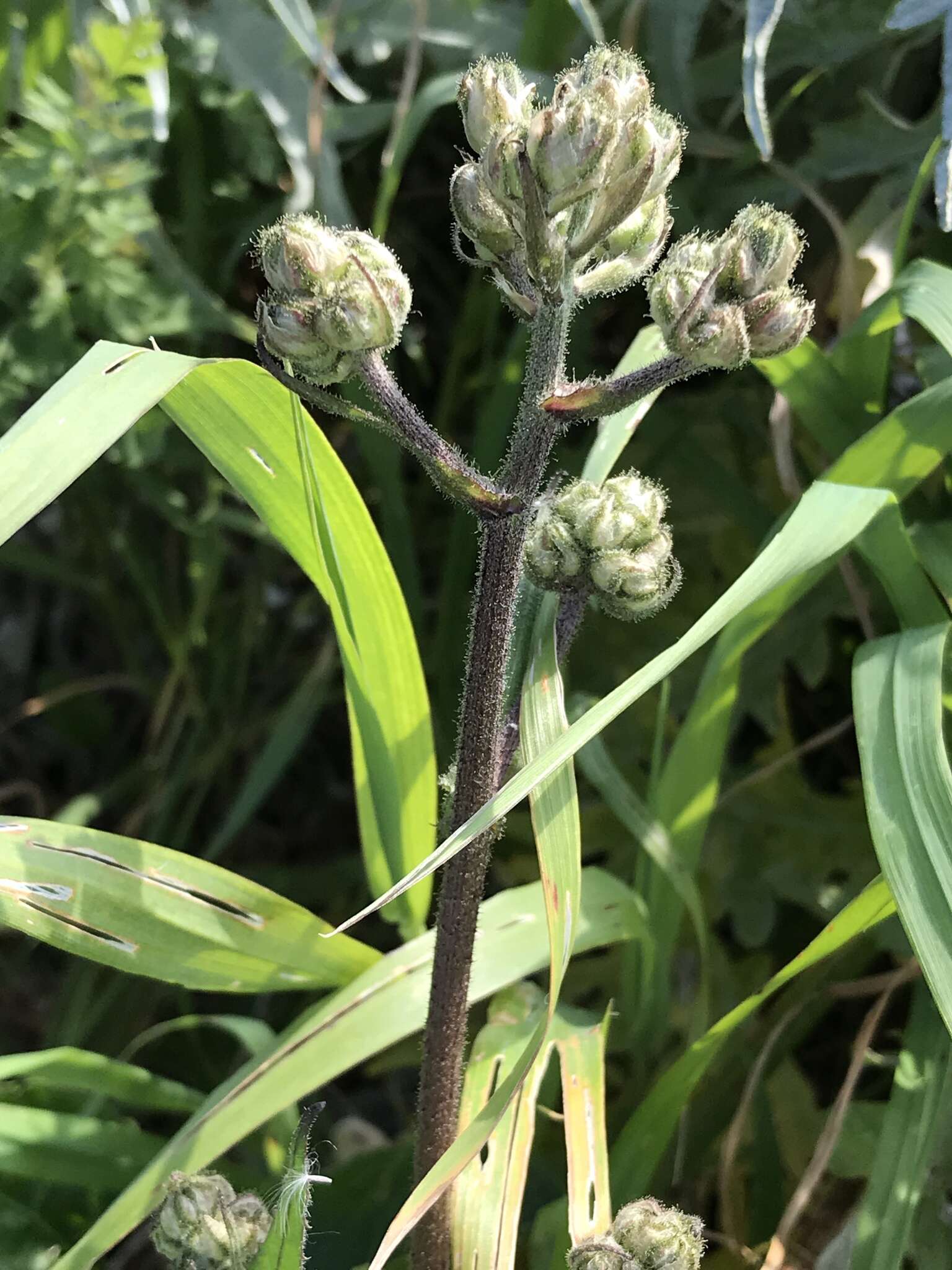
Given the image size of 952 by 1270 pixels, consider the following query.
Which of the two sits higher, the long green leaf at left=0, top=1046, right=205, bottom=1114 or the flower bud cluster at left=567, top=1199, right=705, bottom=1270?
the long green leaf at left=0, top=1046, right=205, bottom=1114

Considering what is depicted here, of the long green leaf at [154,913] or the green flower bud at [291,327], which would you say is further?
the long green leaf at [154,913]

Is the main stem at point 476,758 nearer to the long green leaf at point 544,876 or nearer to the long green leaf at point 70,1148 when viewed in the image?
the long green leaf at point 544,876

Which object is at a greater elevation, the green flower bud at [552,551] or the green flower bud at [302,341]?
the green flower bud at [302,341]

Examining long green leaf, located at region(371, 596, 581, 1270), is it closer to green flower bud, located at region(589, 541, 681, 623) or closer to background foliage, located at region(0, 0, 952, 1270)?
green flower bud, located at region(589, 541, 681, 623)


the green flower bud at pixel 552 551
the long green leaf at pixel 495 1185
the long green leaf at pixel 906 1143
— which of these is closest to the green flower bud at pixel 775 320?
the green flower bud at pixel 552 551

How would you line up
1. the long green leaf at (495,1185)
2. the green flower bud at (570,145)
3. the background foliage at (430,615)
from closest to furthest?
the green flower bud at (570,145), the long green leaf at (495,1185), the background foliage at (430,615)

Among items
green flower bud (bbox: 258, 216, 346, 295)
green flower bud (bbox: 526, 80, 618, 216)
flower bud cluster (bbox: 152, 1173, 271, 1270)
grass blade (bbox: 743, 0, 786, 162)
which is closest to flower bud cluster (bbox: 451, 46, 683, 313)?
green flower bud (bbox: 526, 80, 618, 216)

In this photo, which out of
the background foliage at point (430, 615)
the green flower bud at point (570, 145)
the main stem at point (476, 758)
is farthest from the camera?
the background foliage at point (430, 615)
